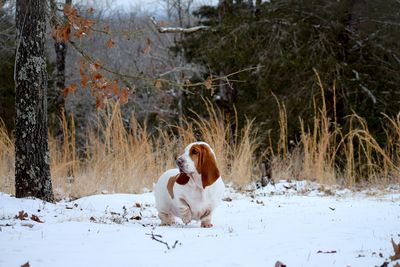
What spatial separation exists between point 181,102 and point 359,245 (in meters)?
19.9

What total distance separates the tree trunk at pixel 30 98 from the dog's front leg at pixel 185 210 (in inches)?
57.9

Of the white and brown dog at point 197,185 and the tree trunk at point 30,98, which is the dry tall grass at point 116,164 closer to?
the tree trunk at point 30,98

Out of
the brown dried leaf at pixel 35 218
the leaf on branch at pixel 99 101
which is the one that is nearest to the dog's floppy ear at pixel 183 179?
the leaf on branch at pixel 99 101

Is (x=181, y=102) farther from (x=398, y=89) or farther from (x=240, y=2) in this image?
(x=398, y=89)

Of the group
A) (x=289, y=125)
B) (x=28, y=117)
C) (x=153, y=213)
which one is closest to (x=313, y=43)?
(x=289, y=125)

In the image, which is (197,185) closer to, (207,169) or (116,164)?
(207,169)

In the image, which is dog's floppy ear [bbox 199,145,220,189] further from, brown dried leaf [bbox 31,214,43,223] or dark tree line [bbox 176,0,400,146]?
dark tree line [bbox 176,0,400,146]

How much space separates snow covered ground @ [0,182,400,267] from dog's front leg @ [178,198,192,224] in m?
0.32

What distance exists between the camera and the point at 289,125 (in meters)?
14.7

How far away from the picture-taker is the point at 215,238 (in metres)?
4.00

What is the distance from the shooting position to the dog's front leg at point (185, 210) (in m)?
4.97

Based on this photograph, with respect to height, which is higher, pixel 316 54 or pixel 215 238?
pixel 316 54

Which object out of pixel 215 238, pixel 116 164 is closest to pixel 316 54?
pixel 116 164

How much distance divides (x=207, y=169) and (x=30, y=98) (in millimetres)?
1863
